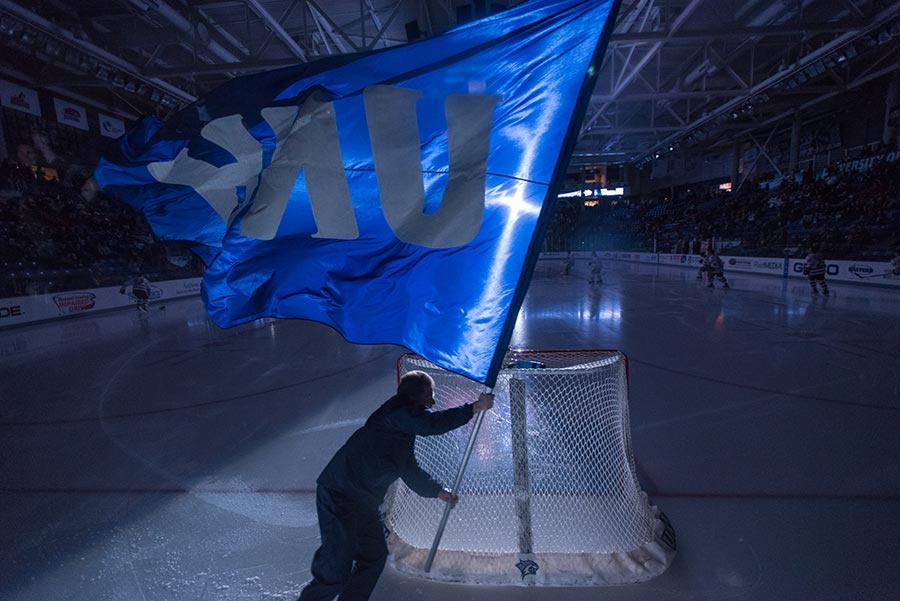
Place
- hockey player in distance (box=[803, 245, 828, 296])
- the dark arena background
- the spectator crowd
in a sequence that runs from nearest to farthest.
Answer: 1. the dark arena background
2. hockey player in distance (box=[803, 245, 828, 296])
3. the spectator crowd

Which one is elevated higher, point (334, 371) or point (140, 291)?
point (140, 291)

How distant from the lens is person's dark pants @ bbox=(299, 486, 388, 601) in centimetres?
249

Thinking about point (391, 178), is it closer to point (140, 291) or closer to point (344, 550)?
point (344, 550)

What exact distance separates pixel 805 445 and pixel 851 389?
2.56 m

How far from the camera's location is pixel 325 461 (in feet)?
16.5

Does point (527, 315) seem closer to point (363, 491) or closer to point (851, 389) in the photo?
point (851, 389)

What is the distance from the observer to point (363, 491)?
99.3 inches

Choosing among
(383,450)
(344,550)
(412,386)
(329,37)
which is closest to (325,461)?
(344,550)

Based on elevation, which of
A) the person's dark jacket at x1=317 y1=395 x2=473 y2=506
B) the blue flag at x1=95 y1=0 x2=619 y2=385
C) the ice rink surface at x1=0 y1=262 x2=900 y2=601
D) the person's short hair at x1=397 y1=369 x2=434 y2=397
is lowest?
the ice rink surface at x1=0 y1=262 x2=900 y2=601

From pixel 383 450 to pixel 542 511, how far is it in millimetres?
1927

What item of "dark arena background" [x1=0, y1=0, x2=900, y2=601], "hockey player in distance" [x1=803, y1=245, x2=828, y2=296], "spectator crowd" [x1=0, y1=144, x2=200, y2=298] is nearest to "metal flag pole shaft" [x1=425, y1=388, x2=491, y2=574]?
"dark arena background" [x1=0, y1=0, x2=900, y2=601]

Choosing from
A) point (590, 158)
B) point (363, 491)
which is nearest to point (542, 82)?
point (363, 491)

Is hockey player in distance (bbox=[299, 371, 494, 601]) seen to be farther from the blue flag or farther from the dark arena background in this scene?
the dark arena background

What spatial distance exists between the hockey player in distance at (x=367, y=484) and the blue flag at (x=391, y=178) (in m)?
0.30
